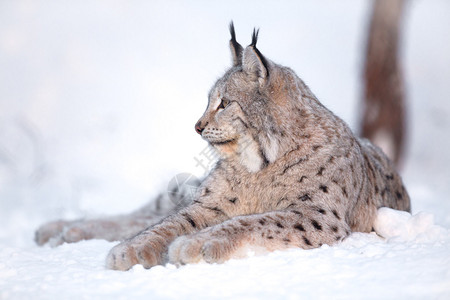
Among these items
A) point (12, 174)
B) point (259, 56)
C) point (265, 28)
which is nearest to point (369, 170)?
point (259, 56)

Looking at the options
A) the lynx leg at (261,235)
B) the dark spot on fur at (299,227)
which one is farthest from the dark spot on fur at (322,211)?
the dark spot on fur at (299,227)

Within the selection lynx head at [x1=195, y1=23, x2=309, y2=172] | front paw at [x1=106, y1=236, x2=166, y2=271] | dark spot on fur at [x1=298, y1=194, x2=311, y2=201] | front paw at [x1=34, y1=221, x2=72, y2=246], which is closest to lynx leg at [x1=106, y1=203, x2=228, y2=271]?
front paw at [x1=106, y1=236, x2=166, y2=271]

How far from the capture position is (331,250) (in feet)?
11.2

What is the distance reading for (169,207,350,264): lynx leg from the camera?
3.37 meters

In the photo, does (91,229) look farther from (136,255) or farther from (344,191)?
(344,191)

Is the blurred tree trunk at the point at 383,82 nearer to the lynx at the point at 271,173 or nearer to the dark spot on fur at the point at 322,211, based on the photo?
the lynx at the point at 271,173

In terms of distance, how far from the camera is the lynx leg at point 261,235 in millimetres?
3371

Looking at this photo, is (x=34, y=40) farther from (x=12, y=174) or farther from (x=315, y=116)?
(x=315, y=116)

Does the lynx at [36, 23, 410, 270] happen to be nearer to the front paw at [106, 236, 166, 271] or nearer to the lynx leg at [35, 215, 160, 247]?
the front paw at [106, 236, 166, 271]

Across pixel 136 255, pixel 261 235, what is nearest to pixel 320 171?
pixel 261 235

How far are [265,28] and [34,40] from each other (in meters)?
6.00

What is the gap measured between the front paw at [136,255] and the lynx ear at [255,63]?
53.7 inches

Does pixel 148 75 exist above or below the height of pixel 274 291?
above

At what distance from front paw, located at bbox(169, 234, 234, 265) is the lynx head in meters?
0.88
